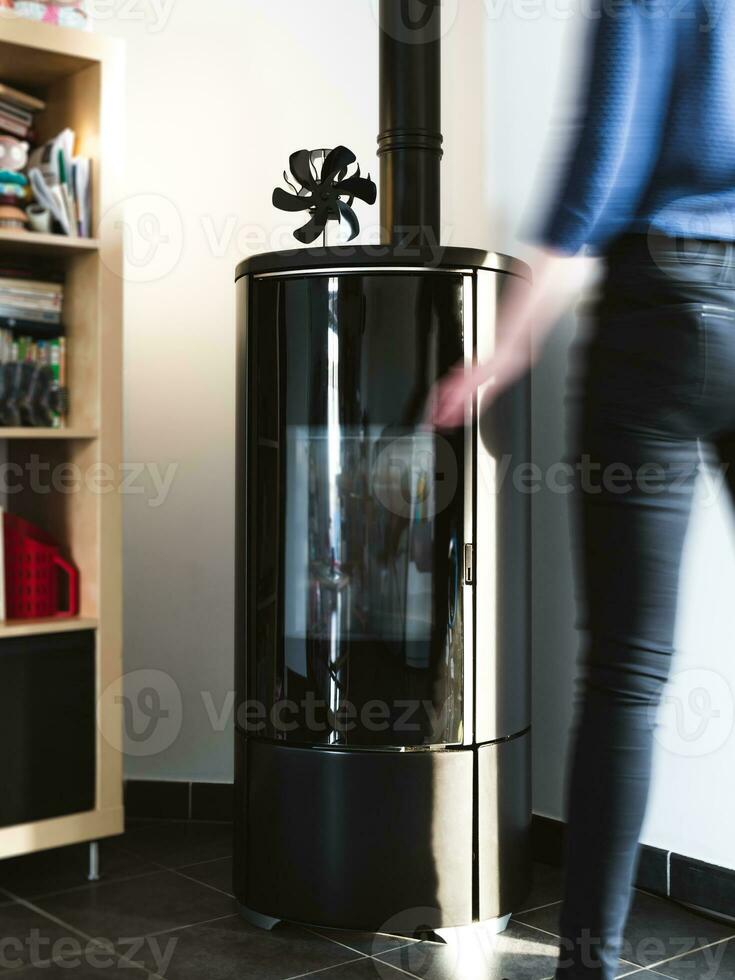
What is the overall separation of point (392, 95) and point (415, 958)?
158cm

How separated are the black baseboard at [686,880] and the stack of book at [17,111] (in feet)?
5.68

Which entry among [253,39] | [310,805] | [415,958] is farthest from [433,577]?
[253,39]

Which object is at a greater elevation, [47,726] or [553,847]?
[47,726]

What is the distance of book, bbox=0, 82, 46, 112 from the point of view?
7.29ft

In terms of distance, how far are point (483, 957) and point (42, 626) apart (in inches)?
39.0

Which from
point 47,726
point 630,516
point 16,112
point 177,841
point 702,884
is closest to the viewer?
point 630,516

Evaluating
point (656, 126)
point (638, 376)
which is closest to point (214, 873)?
point (638, 376)

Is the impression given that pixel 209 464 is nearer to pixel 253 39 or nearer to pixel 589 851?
pixel 253 39

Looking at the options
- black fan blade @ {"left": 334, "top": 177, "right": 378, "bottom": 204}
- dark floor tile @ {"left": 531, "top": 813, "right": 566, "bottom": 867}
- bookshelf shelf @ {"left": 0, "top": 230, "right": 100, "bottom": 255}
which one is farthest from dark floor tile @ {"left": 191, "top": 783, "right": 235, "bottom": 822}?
black fan blade @ {"left": 334, "top": 177, "right": 378, "bottom": 204}

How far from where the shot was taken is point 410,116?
7.28 ft

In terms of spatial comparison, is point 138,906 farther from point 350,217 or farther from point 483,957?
point 350,217

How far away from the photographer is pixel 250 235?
103 inches

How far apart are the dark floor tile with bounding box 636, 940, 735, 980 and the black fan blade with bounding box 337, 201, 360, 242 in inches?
55.3

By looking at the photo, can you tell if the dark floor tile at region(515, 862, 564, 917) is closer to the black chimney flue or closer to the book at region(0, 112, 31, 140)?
the black chimney flue
